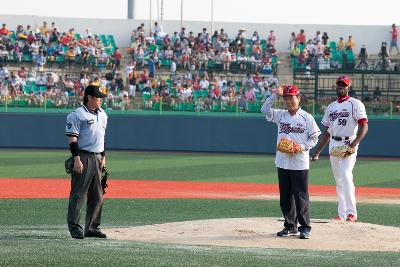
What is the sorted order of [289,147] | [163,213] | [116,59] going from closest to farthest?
[289,147], [163,213], [116,59]

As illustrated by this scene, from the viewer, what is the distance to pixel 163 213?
1406 centimetres

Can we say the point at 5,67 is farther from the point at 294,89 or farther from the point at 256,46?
the point at 294,89

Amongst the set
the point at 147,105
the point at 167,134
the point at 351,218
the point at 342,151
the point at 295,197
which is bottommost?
the point at 167,134

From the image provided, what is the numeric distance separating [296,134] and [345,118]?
164 cm

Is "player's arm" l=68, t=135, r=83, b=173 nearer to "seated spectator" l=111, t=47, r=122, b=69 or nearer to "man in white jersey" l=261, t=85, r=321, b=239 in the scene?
"man in white jersey" l=261, t=85, r=321, b=239

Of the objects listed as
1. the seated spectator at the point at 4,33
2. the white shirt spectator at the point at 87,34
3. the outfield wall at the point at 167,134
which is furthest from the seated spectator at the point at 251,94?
the seated spectator at the point at 4,33

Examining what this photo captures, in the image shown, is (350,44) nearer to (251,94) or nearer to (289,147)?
(251,94)

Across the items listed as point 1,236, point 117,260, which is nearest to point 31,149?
point 1,236

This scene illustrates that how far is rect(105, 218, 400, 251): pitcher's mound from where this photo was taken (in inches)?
401

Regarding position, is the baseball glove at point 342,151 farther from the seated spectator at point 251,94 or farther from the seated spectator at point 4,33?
the seated spectator at point 4,33

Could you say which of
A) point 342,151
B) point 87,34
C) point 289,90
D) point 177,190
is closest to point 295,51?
point 87,34

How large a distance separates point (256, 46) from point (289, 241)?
27.2 metres

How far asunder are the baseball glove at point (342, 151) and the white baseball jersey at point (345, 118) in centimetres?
9

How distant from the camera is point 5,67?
34.6m
